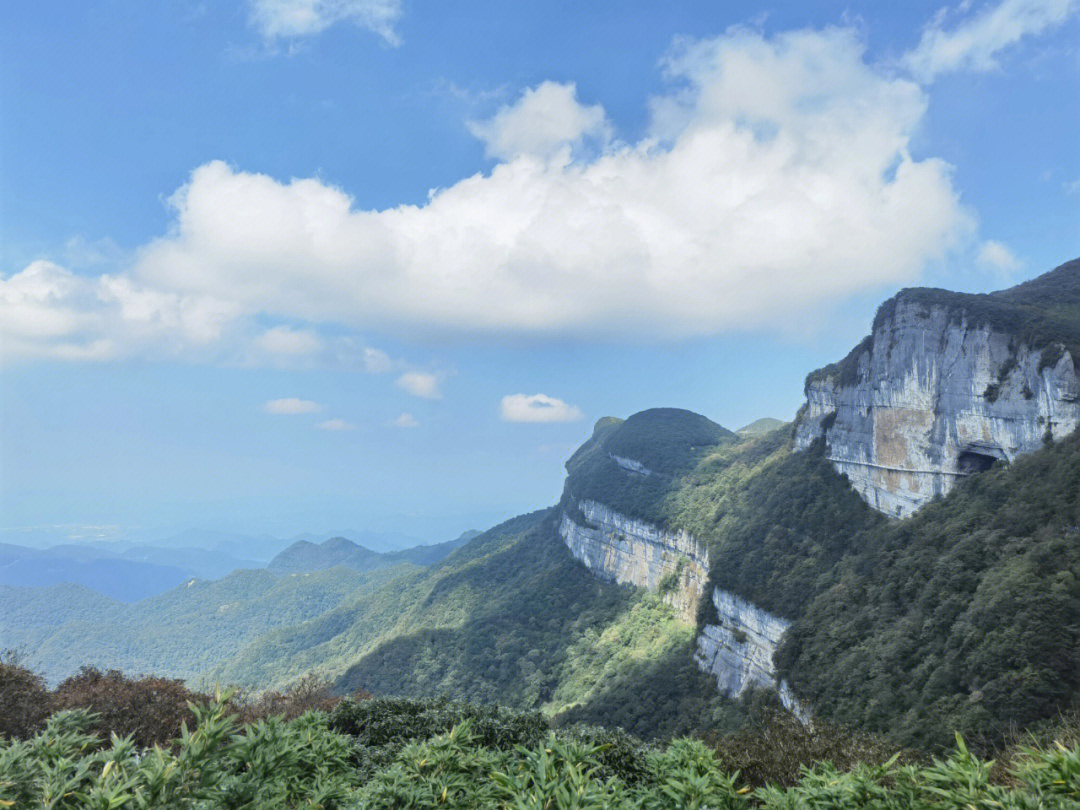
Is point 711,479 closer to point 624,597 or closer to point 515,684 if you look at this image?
point 624,597

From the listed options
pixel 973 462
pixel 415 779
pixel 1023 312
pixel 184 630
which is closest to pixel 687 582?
pixel 973 462

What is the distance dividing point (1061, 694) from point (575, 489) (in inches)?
3821

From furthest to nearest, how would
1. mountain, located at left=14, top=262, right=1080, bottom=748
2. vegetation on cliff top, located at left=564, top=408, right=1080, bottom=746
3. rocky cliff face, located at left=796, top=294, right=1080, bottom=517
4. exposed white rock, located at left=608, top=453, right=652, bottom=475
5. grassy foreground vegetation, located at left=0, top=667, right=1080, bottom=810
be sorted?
exposed white rock, located at left=608, top=453, right=652, bottom=475 → rocky cliff face, located at left=796, top=294, right=1080, bottom=517 → mountain, located at left=14, top=262, right=1080, bottom=748 → vegetation on cliff top, located at left=564, top=408, right=1080, bottom=746 → grassy foreground vegetation, located at left=0, top=667, right=1080, bottom=810

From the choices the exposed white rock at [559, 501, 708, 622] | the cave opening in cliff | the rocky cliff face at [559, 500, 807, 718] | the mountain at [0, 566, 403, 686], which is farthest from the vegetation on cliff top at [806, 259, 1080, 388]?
the mountain at [0, 566, 403, 686]

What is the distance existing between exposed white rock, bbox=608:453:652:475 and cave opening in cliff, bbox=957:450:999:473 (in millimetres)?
65284

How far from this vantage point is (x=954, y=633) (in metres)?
33.2

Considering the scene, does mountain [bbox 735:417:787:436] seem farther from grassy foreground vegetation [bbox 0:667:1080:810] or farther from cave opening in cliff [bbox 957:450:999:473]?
grassy foreground vegetation [bbox 0:667:1080:810]

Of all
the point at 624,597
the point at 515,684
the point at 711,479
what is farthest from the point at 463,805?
the point at 711,479

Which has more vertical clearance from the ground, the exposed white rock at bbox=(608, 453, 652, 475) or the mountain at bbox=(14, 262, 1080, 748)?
the exposed white rock at bbox=(608, 453, 652, 475)

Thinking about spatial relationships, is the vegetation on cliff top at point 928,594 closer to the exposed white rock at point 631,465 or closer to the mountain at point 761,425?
the exposed white rock at point 631,465

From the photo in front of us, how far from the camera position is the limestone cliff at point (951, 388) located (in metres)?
40.1

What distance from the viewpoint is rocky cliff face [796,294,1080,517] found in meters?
40.0

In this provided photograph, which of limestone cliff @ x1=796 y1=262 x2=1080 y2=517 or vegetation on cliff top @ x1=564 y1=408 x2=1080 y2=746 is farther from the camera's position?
limestone cliff @ x1=796 y1=262 x2=1080 y2=517

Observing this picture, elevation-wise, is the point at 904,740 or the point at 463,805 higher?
the point at 463,805
